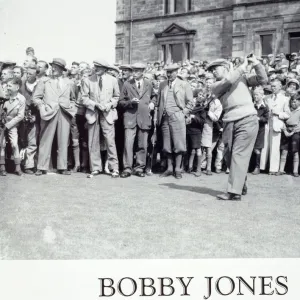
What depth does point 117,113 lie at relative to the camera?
9562 mm

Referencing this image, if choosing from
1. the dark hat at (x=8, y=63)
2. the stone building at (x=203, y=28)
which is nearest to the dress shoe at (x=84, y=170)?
the dark hat at (x=8, y=63)

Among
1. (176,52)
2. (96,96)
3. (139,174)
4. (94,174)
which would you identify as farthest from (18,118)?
(176,52)

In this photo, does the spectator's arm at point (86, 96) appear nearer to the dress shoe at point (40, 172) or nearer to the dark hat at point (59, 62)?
the dark hat at point (59, 62)

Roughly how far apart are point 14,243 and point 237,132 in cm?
335

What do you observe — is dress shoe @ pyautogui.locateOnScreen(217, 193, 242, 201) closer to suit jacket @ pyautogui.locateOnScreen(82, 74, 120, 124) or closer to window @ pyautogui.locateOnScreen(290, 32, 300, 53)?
suit jacket @ pyautogui.locateOnScreen(82, 74, 120, 124)

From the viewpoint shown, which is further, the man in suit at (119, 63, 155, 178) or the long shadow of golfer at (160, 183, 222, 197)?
the man in suit at (119, 63, 155, 178)

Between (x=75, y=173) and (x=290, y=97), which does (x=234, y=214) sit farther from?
(x=290, y=97)

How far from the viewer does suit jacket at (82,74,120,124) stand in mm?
9008

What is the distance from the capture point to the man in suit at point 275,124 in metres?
9.95

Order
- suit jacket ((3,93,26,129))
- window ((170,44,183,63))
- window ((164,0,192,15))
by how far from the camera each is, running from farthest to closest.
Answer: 1. window ((170,44,183,63))
2. window ((164,0,192,15))
3. suit jacket ((3,93,26,129))

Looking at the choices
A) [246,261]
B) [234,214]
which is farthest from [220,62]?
[246,261]

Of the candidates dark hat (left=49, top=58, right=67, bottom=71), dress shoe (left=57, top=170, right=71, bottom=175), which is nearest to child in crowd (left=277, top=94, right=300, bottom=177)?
dress shoe (left=57, top=170, right=71, bottom=175)

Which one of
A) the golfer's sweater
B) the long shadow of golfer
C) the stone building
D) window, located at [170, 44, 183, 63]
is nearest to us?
the golfer's sweater

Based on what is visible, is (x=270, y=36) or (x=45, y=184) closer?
(x=45, y=184)
